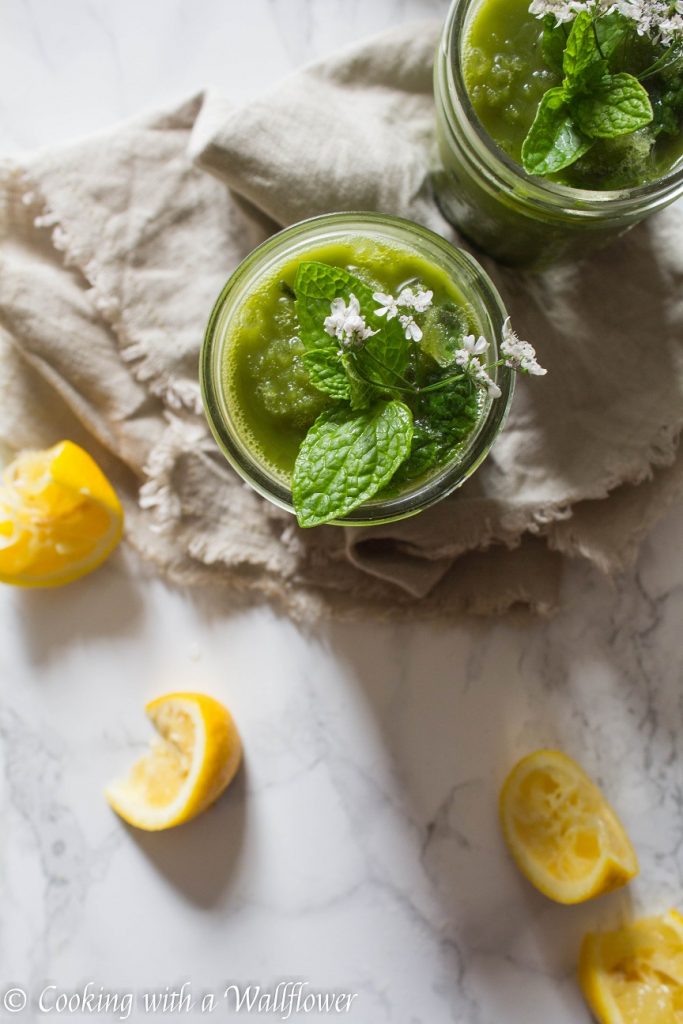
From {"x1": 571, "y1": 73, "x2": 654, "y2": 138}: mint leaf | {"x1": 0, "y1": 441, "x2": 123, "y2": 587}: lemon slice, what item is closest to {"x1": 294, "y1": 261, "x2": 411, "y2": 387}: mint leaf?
{"x1": 571, "y1": 73, "x2": 654, "y2": 138}: mint leaf

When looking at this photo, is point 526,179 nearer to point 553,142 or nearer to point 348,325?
point 553,142

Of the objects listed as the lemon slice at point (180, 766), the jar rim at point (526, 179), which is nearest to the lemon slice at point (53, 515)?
the lemon slice at point (180, 766)

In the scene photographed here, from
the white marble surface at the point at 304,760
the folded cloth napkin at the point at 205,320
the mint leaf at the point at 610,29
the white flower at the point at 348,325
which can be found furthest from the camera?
the white marble surface at the point at 304,760

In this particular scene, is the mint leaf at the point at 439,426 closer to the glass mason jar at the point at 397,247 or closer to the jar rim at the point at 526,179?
the glass mason jar at the point at 397,247

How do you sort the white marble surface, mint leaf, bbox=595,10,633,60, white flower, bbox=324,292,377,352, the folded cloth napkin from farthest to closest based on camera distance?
1. the white marble surface
2. the folded cloth napkin
3. mint leaf, bbox=595,10,633,60
4. white flower, bbox=324,292,377,352

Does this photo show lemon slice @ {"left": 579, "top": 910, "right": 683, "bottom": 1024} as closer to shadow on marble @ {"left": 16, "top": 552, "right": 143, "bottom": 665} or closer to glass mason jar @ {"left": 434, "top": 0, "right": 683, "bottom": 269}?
shadow on marble @ {"left": 16, "top": 552, "right": 143, "bottom": 665}

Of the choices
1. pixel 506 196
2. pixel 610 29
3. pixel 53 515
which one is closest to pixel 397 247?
pixel 506 196
